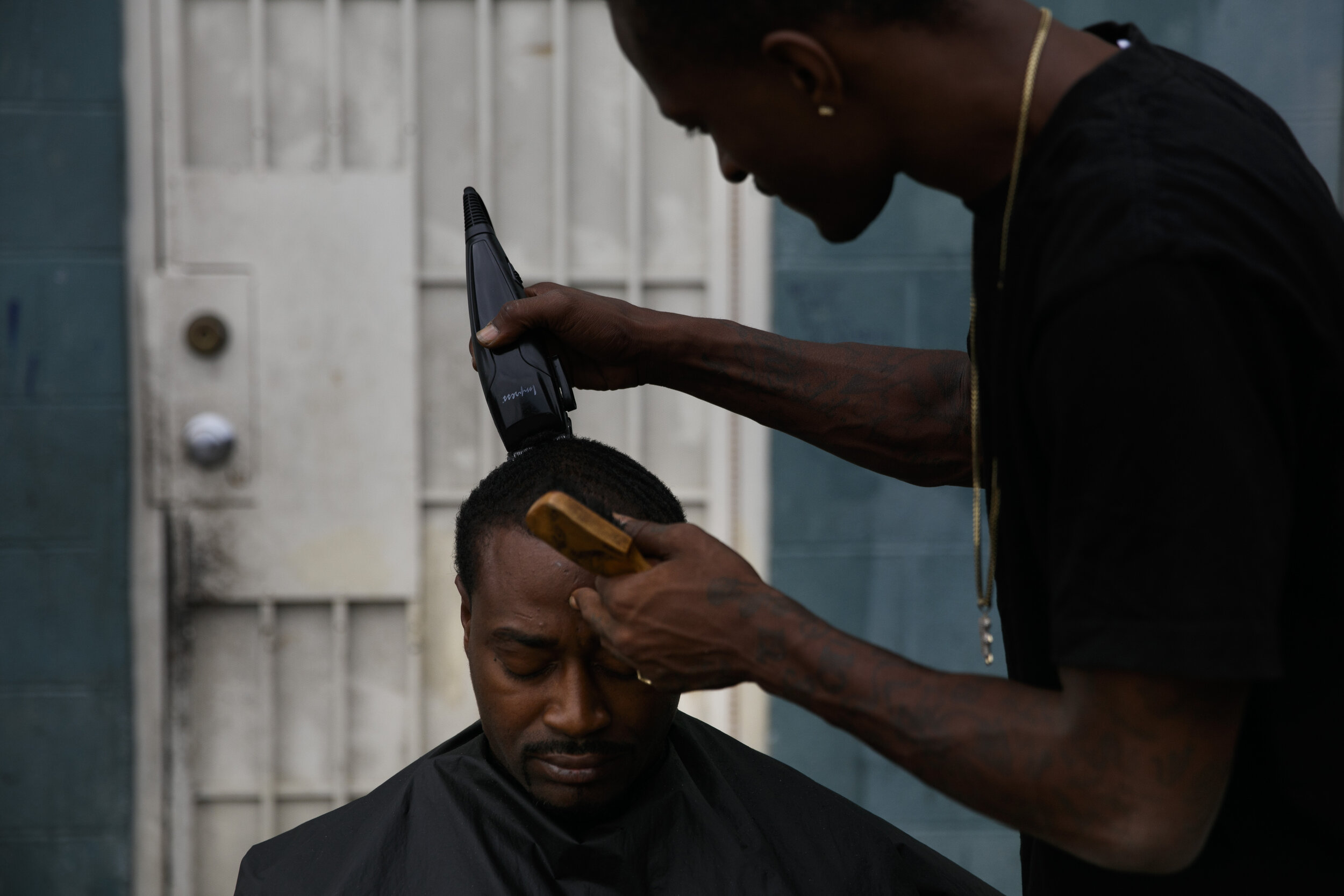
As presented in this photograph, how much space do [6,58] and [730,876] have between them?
232 cm

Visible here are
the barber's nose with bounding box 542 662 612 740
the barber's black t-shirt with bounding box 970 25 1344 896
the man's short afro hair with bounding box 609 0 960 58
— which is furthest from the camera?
the barber's nose with bounding box 542 662 612 740

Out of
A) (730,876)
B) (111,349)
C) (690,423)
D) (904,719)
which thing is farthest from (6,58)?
(904,719)

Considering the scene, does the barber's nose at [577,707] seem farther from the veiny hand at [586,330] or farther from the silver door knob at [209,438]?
the silver door knob at [209,438]

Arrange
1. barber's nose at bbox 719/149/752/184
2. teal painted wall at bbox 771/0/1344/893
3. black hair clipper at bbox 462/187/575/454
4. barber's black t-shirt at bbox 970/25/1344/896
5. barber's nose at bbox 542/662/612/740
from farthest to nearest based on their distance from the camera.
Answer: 1. teal painted wall at bbox 771/0/1344/893
2. black hair clipper at bbox 462/187/575/454
3. barber's nose at bbox 542/662/612/740
4. barber's nose at bbox 719/149/752/184
5. barber's black t-shirt at bbox 970/25/1344/896

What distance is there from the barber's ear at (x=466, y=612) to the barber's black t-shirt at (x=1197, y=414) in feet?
2.58

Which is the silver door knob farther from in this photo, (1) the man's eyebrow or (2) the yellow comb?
(2) the yellow comb

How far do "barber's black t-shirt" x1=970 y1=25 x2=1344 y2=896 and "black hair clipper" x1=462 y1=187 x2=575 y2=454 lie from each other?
651 millimetres

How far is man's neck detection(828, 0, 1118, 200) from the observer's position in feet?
3.02

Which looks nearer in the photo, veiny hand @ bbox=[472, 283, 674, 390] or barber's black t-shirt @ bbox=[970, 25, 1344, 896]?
barber's black t-shirt @ bbox=[970, 25, 1344, 896]

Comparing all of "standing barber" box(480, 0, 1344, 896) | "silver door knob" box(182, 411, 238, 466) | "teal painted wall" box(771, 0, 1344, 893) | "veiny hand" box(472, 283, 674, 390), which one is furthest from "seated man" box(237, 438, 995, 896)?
"silver door knob" box(182, 411, 238, 466)

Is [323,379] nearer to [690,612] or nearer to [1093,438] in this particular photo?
[690,612]

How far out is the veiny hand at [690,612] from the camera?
0.97 metres

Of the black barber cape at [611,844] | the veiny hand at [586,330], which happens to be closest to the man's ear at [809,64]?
the veiny hand at [586,330]

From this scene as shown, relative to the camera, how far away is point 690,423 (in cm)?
271
